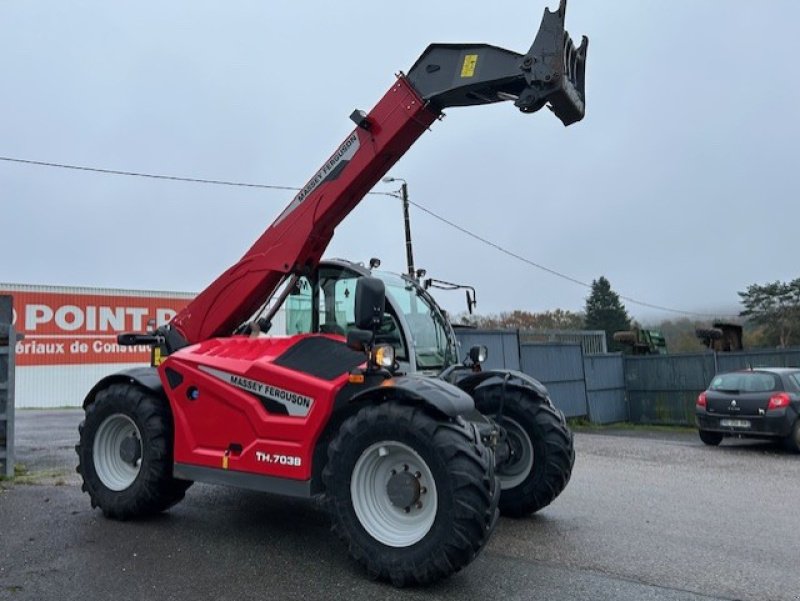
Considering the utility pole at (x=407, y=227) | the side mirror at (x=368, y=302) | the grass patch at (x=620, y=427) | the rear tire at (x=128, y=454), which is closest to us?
the side mirror at (x=368, y=302)

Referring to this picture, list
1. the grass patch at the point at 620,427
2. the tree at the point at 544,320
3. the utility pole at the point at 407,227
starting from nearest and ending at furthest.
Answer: the grass patch at the point at 620,427, the utility pole at the point at 407,227, the tree at the point at 544,320

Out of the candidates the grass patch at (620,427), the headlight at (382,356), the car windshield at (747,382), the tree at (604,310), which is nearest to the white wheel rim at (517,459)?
the headlight at (382,356)

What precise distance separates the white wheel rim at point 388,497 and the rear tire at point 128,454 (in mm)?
2102

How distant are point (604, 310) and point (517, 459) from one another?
58.2 m

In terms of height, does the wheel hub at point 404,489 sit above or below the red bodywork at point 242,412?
below

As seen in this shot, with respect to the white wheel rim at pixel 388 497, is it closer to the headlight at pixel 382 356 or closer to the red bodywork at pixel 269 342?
the red bodywork at pixel 269 342

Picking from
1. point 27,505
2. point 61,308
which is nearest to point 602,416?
point 27,505

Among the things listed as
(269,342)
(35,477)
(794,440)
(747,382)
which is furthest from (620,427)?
(269,342)

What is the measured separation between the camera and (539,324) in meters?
48.9

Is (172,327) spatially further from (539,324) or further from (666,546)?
(539,324)

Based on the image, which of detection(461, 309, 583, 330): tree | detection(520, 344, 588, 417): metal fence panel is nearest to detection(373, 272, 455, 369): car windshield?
detection(520, 344, 588, 417): metal fence panel

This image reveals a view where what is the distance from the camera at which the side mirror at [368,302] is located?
4.83m

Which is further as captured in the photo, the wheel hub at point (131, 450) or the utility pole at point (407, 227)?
the utility pole at point (407, 227)

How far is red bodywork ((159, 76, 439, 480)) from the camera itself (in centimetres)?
511
